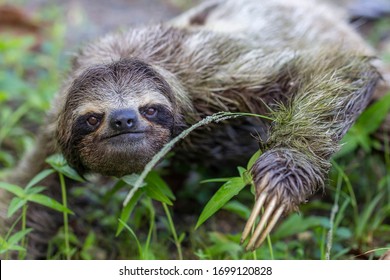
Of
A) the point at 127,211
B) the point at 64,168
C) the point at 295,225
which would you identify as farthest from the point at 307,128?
the point at 64,168

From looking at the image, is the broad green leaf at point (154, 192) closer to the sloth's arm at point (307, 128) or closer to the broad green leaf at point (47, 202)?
the broad green leaf at point (47, 202)

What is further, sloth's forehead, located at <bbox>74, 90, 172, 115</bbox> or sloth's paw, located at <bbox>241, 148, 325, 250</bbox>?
sloth's forehead, located at <bbox>74, 90, 172, 115</bbox>

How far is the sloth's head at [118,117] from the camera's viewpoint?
12.0 feet

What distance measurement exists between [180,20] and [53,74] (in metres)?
1.72

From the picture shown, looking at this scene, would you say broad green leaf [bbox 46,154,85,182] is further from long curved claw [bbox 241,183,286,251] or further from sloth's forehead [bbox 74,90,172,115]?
long curved claw [bbox 241,183,286,251]

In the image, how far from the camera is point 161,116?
153 inches

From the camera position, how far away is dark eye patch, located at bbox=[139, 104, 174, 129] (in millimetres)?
3801

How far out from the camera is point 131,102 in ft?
12.2

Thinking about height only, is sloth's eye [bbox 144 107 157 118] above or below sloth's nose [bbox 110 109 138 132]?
above

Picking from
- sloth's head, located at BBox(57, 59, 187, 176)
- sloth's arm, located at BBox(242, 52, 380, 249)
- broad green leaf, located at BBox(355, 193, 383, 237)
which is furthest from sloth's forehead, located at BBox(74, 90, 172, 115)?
broad green leaf, located at BBox(355, 193, 383, 237)

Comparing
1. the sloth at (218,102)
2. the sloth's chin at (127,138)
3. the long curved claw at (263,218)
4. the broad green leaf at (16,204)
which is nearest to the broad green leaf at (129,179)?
the sloth at (218,102)

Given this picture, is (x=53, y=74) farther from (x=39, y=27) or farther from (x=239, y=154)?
(x=239, y=154)

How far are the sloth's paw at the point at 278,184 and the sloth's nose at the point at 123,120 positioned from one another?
0.76 m
